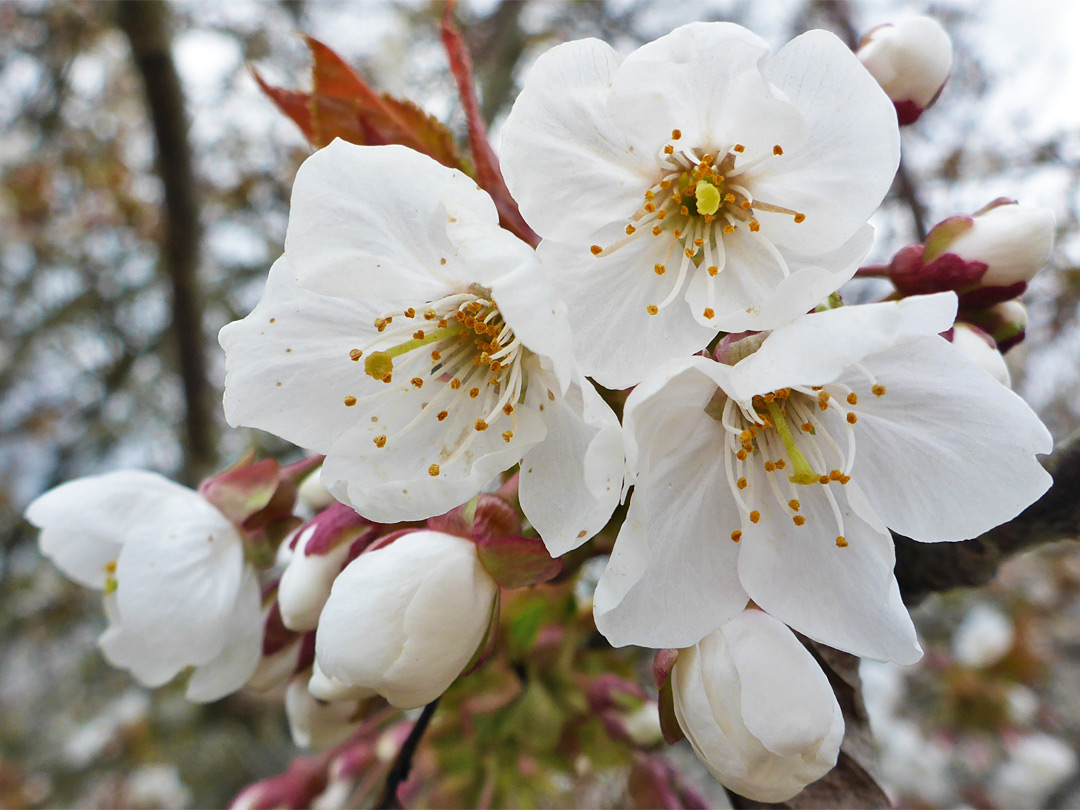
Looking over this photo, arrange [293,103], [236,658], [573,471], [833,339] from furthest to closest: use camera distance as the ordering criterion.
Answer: [293,103]
[236,658]
[573,471]
[833,339]

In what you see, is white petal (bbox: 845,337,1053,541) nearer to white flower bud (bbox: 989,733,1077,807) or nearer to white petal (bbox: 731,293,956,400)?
white petal (bbox: 731,293,956,400)

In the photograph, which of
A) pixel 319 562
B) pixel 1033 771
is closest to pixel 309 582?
pixel 319 562

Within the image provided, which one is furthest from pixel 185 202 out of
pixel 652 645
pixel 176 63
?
pixel 652 645

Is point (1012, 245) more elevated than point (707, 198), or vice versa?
point (707, 198)

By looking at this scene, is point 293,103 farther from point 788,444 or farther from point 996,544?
point 996,544

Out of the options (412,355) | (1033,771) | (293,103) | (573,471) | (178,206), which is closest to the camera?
(573,471)

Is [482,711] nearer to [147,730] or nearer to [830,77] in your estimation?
[830,77]

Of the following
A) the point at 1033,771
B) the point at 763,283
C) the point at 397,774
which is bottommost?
the point at 1033,771
